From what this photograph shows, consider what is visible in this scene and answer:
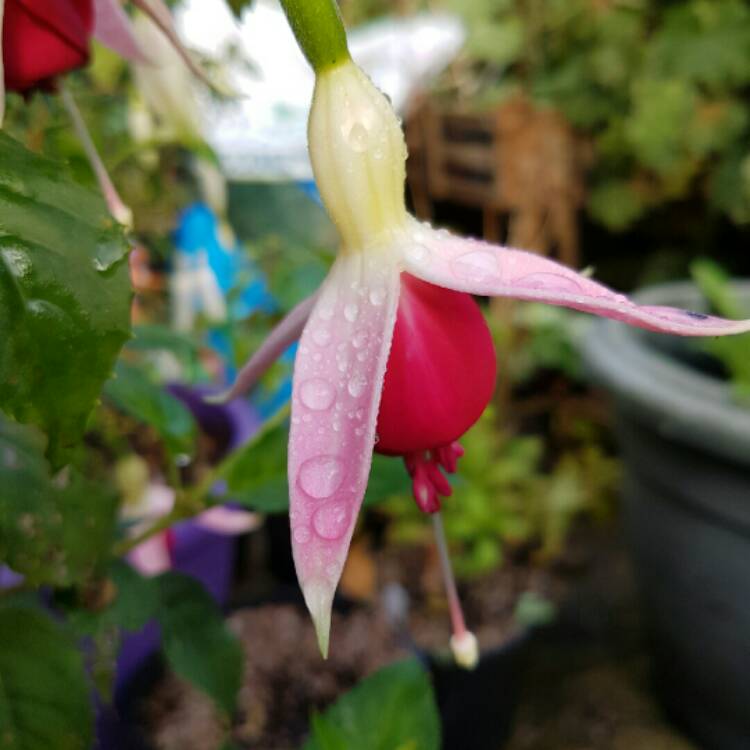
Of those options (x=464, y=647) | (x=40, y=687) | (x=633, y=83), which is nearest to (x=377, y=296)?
(x=464, y=647)

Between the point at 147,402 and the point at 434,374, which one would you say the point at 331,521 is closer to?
the point at 434,374

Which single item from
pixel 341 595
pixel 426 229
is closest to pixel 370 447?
pixel 426 229

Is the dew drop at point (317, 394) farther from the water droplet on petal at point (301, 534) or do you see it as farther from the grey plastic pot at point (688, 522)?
the grey plastic pot at point (688, 522)

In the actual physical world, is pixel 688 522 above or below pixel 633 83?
below

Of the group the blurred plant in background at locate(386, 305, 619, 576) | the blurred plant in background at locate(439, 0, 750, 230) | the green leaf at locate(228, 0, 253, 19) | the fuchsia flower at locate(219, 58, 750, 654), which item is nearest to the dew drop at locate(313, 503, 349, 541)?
the fuchsia flower at locate(219, 58, 750, 654)

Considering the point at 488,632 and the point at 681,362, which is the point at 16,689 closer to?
the point at 488,632

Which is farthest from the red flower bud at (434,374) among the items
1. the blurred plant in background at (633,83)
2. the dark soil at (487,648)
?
the blurred plant in background at (633,83)
